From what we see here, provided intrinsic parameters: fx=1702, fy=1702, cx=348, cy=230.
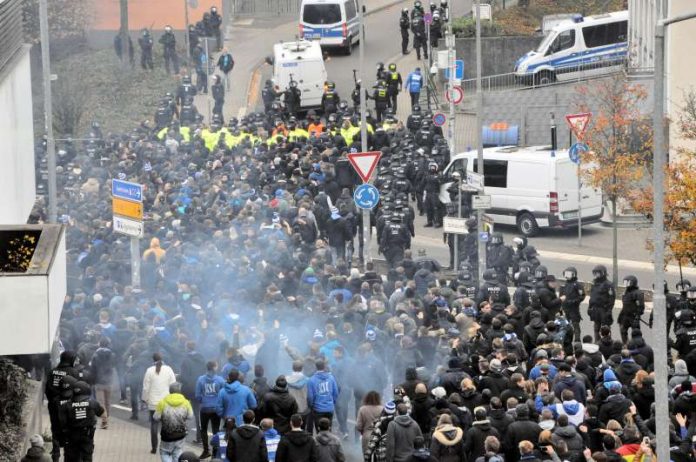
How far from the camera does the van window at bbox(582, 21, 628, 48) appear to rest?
4641cm

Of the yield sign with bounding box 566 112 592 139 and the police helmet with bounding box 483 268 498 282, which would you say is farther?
the yield sign with bounding box 566 112 592 139

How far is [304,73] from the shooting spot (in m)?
45.2

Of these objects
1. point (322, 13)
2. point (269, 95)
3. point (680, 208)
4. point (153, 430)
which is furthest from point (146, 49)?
point (153, 430)

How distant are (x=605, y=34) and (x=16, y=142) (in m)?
24.4

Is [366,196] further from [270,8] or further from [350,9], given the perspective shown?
[270,8]

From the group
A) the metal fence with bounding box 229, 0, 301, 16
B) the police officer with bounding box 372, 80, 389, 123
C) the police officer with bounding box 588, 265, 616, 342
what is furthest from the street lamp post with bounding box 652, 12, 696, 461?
the metal fence with bounding box 229, 0, 301, 16

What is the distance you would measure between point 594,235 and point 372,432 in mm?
17314

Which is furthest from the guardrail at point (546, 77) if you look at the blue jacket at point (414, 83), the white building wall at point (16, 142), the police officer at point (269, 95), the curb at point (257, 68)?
the white building wall at point (16, 142)

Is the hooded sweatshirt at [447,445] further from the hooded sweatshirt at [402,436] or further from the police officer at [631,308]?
the police officer at [631,308]

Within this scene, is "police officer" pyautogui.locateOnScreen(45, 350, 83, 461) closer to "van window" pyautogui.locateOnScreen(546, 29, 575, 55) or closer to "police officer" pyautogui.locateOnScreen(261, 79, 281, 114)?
"police officer" pyautogui.locateOnScreen(261, 79, 281, 114)

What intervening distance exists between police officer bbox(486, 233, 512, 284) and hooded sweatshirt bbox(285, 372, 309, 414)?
8.73m

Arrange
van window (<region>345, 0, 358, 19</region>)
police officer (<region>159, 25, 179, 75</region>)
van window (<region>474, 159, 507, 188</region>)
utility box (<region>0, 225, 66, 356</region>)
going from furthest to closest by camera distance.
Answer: police officer (<region>159, 25, 179, 75</region>)
van window (<region>345, 0, 358, 19</region>)
van window (<region>474, 159, 507, 188</region>)
utility box (<region>0, 225, 66, 356</region>)

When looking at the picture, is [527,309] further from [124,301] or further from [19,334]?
[19,334]

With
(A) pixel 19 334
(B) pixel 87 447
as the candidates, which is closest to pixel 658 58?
(A) pixel 19 334
